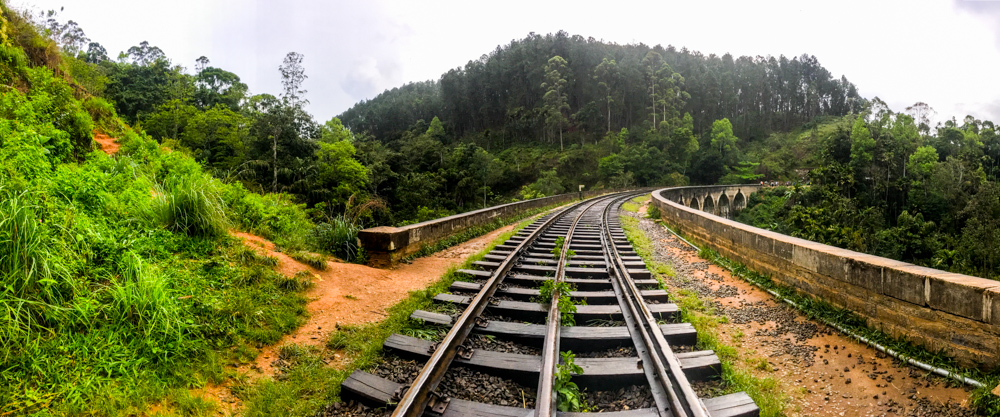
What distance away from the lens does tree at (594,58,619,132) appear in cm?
7256

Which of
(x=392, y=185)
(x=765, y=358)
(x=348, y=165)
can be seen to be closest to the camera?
(x=765, y=358)

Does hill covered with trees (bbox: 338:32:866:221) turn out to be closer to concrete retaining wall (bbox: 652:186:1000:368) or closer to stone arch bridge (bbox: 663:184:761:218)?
stone arch bridge (bbox: 663:184:761:218)

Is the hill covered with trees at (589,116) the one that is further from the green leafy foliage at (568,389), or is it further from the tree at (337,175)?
the green leafy foliage at (568,389)

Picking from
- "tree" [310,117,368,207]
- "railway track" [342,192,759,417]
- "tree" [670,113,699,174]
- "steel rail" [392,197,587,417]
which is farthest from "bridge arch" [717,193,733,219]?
"steel rail" [392,197,587,417]

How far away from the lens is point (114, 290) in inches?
119

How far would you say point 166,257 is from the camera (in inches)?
161

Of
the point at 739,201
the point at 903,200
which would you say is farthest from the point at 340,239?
the point at 903,200

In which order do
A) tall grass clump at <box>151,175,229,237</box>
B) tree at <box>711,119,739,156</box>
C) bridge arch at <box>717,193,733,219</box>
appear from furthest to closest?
tree at <box>711,119,739,156</box>
bridge arch at <box>717,193,733,219</box>
tall grass clump at <box>151,175,229,237</box>

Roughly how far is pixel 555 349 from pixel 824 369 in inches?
89.6

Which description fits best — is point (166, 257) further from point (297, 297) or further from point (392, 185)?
point (392, 185)

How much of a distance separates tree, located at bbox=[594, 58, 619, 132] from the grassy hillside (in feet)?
241

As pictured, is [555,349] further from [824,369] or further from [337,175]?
[337,175]

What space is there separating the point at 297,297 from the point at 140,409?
212 centimetres

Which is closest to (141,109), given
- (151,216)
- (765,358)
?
(151,216)
